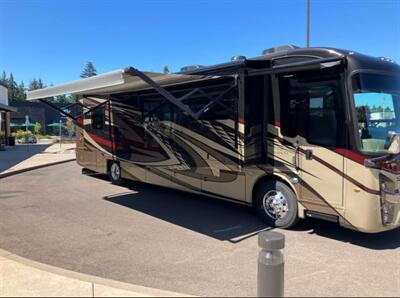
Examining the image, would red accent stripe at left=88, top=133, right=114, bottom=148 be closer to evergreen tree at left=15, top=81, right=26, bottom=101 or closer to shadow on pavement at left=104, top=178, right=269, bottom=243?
shadow on pavement at left=104, top=178, right=269, bottom=243

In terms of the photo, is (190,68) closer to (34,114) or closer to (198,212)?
(198,212)

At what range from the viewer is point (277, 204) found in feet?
22.4

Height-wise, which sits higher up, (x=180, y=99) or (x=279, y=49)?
(x=279, y=49)

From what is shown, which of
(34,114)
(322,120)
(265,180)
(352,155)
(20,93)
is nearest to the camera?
(352,155)

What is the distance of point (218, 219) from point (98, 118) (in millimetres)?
6193

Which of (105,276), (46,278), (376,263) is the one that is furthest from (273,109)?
(46,278)

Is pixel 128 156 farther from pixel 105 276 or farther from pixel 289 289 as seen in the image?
pixel 289 289

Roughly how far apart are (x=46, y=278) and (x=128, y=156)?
6.59 metres

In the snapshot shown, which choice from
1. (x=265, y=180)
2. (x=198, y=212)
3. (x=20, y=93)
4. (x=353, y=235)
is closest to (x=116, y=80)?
(x=265, y=180)

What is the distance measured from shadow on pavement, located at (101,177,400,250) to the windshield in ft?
5.28

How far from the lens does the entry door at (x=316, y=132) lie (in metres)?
5.95

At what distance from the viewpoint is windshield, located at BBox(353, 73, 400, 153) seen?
5.71 meters

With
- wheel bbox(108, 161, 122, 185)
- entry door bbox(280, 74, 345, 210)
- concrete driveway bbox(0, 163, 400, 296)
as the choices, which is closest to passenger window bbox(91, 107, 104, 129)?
wheel bbox(108, 161, 122, 185)

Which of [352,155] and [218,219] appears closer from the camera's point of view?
[352,155]
